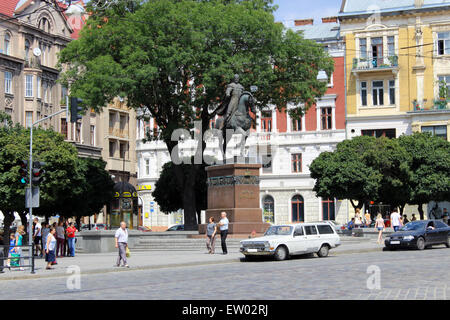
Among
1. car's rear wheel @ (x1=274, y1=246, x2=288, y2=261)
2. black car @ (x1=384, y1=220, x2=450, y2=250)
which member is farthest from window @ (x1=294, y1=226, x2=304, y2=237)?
black car @ (x1=384, y1=220, x2=450, y2=250)

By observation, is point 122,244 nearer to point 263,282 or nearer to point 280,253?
point 280,253

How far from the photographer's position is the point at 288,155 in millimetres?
65062

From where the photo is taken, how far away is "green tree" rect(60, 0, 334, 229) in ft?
121

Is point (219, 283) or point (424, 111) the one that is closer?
point (219, 283)

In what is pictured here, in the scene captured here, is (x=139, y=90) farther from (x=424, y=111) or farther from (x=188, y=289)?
(x=424, y=111)

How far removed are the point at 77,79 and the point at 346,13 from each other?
29777 millimetres

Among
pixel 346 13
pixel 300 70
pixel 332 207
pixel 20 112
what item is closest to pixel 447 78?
pixel 346 13

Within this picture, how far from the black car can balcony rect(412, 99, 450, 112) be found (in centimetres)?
2783

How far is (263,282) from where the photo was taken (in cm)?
1742

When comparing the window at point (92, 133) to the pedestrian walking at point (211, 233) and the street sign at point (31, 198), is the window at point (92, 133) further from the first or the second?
the street sign at point (31, 198)

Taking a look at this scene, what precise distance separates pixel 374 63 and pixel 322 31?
9.13 meters

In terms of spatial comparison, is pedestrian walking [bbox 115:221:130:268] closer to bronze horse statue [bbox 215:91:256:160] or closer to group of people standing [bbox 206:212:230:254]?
group of people standing [bbox 206:212:230:254]

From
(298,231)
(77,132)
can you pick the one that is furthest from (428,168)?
(77,132)

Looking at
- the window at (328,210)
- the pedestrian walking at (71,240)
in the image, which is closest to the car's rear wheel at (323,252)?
the pedestrian walking at (71,240)
